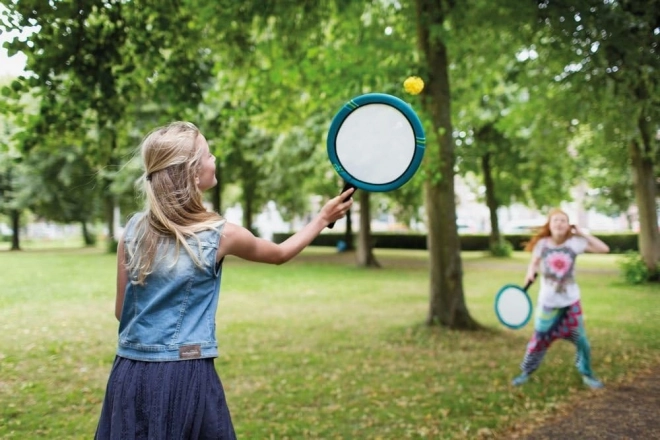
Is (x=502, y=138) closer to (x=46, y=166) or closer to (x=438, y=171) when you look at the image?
(x=438, y=171)

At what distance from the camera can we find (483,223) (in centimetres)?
7600

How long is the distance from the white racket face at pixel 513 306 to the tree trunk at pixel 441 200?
7.73 ft

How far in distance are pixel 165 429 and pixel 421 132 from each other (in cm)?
174

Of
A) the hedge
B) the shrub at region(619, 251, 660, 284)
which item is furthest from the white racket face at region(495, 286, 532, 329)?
the hedge

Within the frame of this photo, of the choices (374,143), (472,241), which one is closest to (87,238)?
(472,241)

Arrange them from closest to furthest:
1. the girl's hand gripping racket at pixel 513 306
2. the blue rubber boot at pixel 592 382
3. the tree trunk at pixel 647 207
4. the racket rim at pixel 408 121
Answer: the racket rim at pixel 408 121 → the blue rubber boot at pixel 592 382 → the girl's hand gripping racket at pixel 513 306 → the tree trunk at pixel 647 207

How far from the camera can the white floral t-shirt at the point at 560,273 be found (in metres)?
6.89

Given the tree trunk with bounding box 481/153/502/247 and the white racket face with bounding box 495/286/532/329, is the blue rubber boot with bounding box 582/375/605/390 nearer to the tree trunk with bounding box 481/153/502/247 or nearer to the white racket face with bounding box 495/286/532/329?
the white racket face with bounding box 495/286/532/329

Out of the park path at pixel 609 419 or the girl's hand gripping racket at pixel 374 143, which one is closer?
the girl's hand gripping racket at pixel 374 143

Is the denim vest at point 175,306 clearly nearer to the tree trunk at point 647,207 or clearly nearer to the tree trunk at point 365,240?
the tree trunk at point 647,207

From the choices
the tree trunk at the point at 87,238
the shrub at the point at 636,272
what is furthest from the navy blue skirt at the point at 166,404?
the tree trunk at the point at 87,238

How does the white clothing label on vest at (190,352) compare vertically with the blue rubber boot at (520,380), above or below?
above

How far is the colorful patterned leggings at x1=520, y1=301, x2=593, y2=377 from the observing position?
22.8 ft

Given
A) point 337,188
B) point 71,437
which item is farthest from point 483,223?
point 71,437
